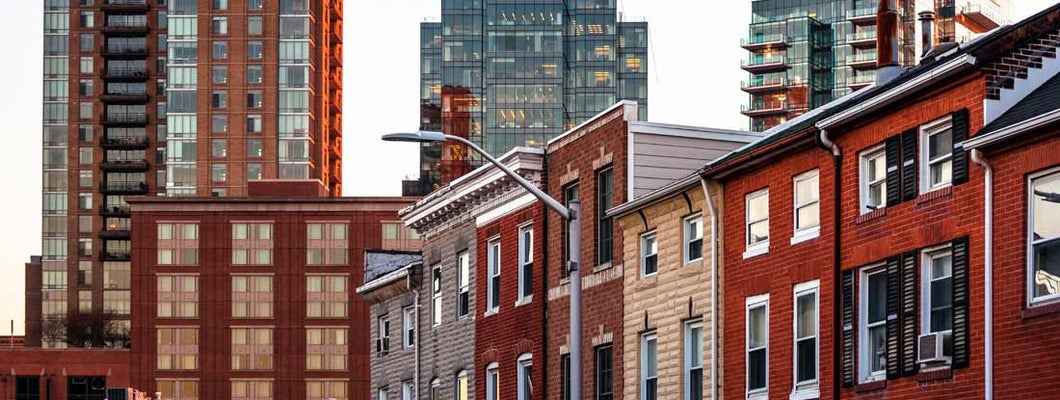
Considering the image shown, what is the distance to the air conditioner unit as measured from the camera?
30594mm

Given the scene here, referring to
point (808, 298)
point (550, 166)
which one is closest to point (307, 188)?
point (550, 166)

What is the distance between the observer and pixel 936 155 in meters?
31.8

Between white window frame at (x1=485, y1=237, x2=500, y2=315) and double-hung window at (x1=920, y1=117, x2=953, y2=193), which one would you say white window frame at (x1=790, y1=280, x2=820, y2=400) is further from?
white window frame at (x1=485, y1=237, x2=500, y2=315)

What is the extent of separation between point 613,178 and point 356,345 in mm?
150546

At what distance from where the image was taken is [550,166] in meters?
49.1

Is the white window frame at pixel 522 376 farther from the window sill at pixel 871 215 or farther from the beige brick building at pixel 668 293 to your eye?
the window sill at pixel 871 215

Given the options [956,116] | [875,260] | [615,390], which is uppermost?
[956,116]

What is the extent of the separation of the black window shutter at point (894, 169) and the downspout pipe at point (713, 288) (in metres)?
→ 6.80

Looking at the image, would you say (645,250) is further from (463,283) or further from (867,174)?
(463,283)

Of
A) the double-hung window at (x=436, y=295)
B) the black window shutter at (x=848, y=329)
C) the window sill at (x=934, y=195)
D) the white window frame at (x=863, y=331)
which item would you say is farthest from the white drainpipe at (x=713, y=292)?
the double-hung window at (x=436, y=295)

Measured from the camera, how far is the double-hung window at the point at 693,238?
40.5m

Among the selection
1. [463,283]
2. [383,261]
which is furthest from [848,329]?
[383,261]

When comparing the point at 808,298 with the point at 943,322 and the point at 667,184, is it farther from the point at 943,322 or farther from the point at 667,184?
the point at 667,184

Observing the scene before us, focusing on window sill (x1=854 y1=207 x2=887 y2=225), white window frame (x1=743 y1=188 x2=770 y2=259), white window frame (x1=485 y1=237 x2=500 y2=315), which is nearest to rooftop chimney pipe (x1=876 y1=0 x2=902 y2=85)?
white window frame (x1=743 y1=188 x2=770 y2=259)
